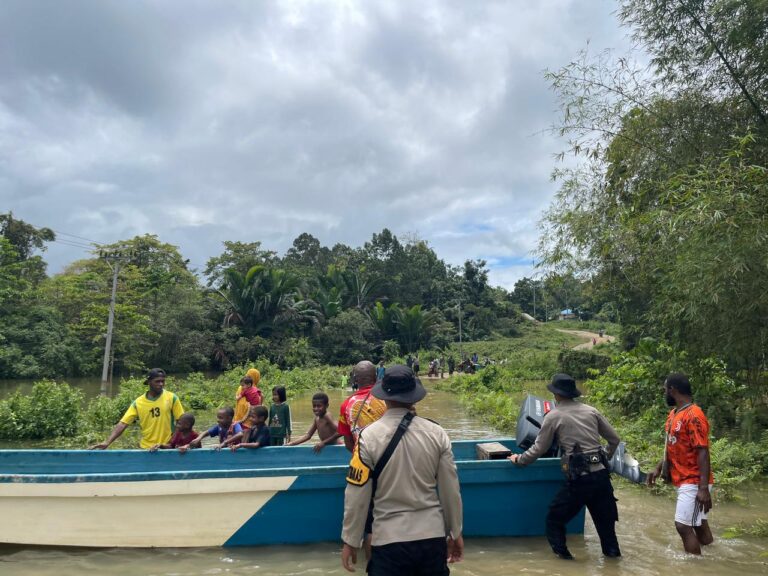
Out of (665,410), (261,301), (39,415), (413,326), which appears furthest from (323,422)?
(413,326)

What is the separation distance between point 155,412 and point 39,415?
265 inches

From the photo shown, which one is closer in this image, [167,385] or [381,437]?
A: [381,437]

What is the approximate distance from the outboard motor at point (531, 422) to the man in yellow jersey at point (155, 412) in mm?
3842

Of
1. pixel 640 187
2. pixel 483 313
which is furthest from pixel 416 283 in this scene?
pixel 640 187

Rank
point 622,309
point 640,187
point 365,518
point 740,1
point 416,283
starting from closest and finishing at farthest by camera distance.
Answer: point 365,518 → point 740,1 → point 640,187 → point 622,309 → point 416,283

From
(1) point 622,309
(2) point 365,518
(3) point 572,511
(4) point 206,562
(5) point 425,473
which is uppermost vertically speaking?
(1) point 622,309

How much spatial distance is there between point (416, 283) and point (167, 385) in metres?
34.9

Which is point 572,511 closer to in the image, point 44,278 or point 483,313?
point 44,278

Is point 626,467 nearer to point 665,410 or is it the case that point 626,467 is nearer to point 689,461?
point 689,461

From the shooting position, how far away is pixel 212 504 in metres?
5.27

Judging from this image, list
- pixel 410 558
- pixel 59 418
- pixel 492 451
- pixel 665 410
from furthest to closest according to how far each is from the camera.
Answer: pixel 59 418 < pixel 665 410 < pixel 492 451 < pixel 410 558

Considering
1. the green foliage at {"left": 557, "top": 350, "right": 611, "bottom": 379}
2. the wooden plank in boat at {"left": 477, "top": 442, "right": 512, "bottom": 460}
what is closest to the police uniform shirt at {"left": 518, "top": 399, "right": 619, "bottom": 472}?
Answer: the wooden plank in boat at {"left": 477, "top": 442, "right": 512, "bottom": 460}

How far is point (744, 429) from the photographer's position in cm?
920

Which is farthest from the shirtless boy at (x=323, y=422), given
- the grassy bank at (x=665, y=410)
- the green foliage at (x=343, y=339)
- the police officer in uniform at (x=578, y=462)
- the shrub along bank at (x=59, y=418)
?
the green foliage at (x=343, y=339)
